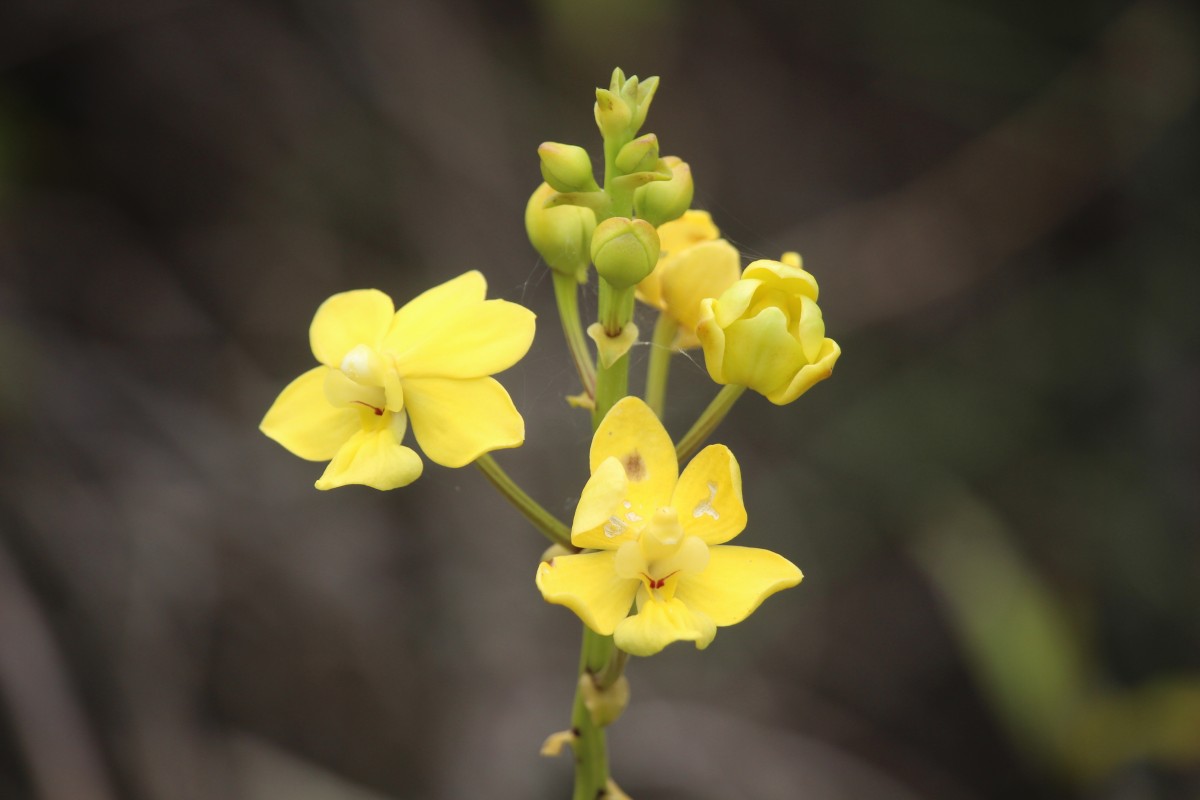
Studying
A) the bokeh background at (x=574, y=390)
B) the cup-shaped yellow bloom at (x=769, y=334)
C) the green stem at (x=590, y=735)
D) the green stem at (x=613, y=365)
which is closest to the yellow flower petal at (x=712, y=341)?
the cup-shaped yellow bloom at (x=769, y=334)

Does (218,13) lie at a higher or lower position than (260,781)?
higher

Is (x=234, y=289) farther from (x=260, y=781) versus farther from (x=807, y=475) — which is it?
(x=807, y=475)

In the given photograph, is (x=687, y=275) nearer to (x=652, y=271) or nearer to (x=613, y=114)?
(x=652, y=271)

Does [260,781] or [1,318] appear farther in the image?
[1,318]

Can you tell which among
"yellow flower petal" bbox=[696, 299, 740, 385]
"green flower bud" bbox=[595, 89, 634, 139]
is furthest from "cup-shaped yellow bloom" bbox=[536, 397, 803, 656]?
"green flower bud" bbox=[595, 89, 634, 139]

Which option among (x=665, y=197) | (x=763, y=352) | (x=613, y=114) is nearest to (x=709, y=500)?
(x=763, y=352)

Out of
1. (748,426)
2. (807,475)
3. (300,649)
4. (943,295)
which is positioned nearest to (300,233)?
(300,649)

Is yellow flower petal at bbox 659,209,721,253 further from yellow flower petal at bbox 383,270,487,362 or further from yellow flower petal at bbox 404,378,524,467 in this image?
yellow flower petal at bbox 404,378,524,467
